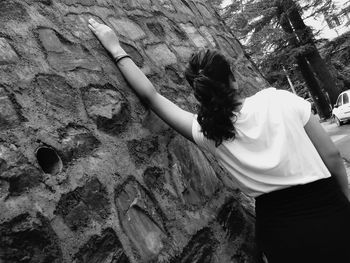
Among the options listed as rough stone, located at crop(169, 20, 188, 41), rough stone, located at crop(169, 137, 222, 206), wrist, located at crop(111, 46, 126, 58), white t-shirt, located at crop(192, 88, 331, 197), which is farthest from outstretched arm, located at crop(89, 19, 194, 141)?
rough stone, located at crop(169, 20, 188, 41)

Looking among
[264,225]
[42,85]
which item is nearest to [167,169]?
[264,225]

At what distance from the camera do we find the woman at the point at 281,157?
5.69ft

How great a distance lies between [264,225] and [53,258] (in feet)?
3.16

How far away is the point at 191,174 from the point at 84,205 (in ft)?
2.64

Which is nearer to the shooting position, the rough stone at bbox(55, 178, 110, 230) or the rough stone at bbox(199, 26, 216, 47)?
the rough stone at bbox(55, 178, 110, 230)

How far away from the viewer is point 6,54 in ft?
6.06

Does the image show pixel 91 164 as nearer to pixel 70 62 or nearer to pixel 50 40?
A: pixel 70 62

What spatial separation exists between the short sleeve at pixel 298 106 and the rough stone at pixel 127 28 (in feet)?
4.52

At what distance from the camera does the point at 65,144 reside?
1.77m

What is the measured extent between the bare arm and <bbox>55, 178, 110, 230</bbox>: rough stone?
947 mm

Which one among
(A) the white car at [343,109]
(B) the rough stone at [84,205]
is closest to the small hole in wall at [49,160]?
(B) the rough stone at [84,205]

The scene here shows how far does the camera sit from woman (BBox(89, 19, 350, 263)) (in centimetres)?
173

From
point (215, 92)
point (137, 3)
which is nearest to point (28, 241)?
point (215, 92)

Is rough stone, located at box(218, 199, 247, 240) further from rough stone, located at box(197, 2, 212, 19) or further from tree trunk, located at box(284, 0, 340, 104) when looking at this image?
tree trunk, located at box(284, 0, 340, 104)
